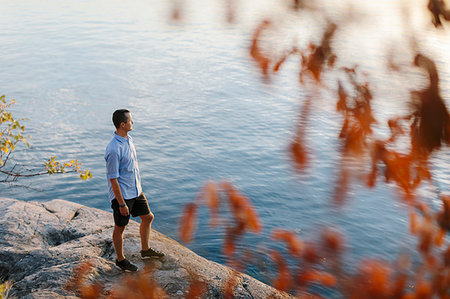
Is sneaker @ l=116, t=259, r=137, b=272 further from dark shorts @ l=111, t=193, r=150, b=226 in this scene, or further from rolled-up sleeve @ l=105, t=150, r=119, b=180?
rolled-up sleeve @ l=105, t=150, r=119, b=180

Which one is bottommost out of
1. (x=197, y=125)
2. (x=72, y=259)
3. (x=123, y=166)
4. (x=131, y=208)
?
(x=197, y=125)

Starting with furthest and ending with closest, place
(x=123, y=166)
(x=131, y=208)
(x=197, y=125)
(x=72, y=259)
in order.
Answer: (x=197, y=125) < (x=72, y=259) < (x=131, y=208) < (x=123, y=166)

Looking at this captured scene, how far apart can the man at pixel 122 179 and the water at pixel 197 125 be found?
1.66 metres

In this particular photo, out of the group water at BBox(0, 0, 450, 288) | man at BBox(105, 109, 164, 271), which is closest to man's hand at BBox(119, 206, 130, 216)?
man at BBox(105, 109, 164, 271)

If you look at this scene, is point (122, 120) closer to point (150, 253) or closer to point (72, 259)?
point (150, 253)

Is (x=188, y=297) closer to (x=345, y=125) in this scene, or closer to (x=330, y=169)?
(x=345, y=125)

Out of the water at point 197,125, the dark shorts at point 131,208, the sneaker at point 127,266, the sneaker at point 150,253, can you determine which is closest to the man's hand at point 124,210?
the dark shorts at point 131,208

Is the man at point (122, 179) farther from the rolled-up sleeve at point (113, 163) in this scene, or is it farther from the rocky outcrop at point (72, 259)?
the rocky outcrop at point (72, 259)

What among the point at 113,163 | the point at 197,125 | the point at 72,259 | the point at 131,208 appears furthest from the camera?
the point at 197,125

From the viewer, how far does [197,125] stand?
571 inches

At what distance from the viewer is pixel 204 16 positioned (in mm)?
31688

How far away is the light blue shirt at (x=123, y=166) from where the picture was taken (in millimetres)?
4875

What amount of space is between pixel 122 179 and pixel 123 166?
0.49 feet

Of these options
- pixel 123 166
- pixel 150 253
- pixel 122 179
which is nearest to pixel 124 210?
A: pixel 122 179
